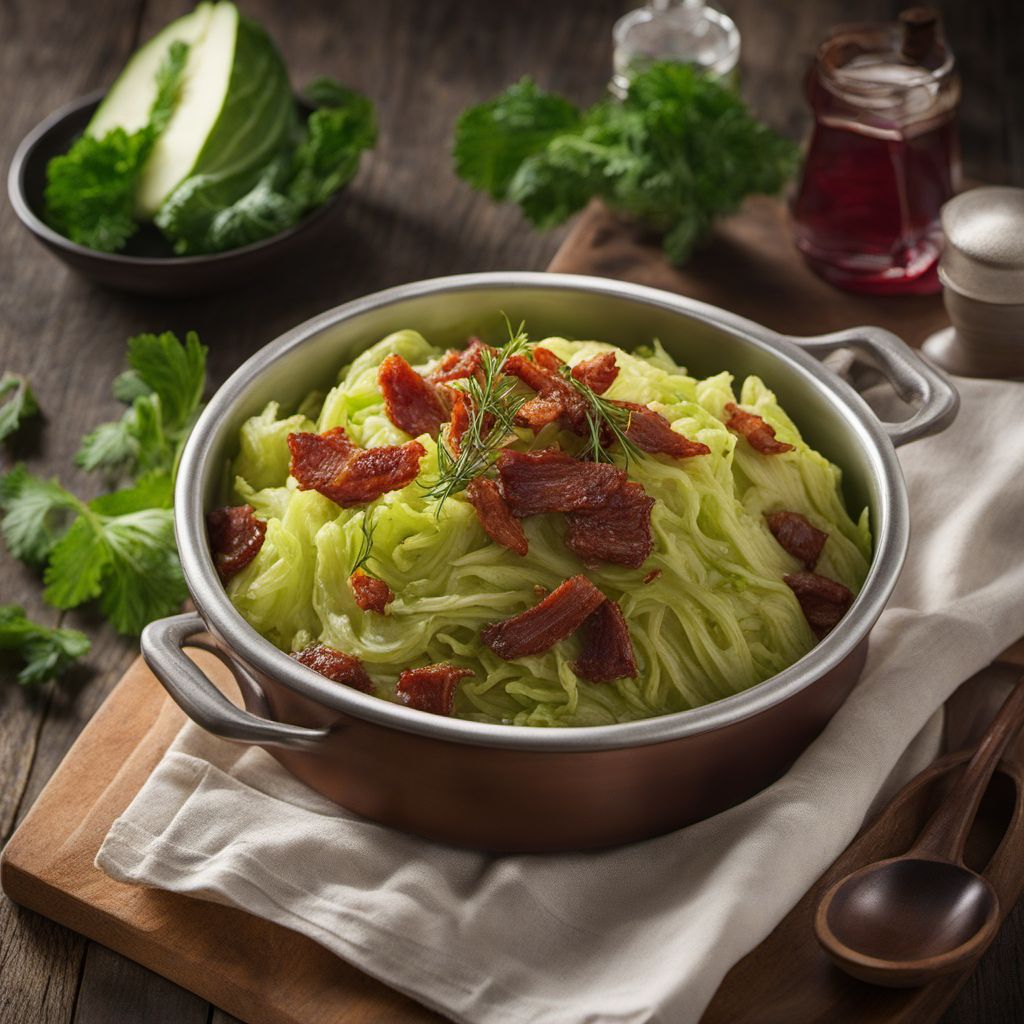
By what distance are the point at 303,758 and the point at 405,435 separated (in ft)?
2.90

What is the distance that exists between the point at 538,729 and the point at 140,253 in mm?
3342

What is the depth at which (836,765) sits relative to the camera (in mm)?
3506

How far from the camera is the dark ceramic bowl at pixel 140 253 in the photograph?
5.29 metres

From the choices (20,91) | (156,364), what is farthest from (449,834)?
(20,91)

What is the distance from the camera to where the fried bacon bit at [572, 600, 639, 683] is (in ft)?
11.0

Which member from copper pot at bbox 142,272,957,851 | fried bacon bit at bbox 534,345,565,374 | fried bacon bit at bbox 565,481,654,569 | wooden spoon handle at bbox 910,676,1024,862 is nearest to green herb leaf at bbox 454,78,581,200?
copper pot at bbox 142,272,957,851

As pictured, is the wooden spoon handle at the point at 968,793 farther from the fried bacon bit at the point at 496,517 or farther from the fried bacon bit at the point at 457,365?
the fried bacon bit at the point at 457,365

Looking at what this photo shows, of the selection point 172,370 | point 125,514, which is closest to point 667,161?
point 172,370

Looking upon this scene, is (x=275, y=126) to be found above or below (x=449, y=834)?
above

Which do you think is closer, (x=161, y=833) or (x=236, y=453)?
(x=161, y=833)

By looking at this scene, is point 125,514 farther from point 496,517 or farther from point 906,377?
point 906,377

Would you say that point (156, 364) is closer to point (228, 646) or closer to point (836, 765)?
point (228, 646)

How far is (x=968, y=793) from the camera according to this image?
11.4ft

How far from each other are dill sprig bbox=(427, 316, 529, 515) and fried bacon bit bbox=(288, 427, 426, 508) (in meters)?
0.09
